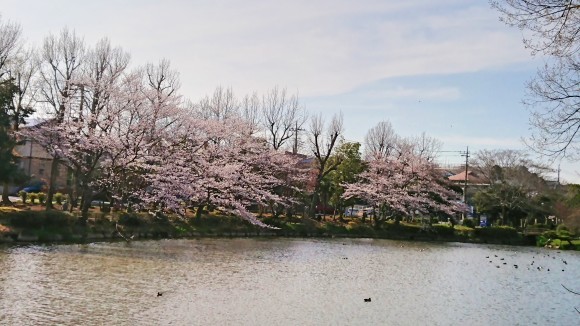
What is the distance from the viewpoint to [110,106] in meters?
25.5

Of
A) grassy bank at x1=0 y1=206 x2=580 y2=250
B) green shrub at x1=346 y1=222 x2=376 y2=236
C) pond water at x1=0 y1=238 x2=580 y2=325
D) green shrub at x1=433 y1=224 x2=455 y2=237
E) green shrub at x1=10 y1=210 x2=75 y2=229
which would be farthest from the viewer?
green shrub at x1=433 y1=224 x2=455 y2=237

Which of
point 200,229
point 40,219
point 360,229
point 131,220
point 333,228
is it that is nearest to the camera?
point 40,219

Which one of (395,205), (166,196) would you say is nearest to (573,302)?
(166,196)

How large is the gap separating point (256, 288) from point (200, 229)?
1537cm

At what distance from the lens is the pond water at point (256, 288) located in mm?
10938

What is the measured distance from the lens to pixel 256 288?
1434cm

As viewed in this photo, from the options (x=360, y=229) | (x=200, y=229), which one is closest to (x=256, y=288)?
(x=200, y=229)

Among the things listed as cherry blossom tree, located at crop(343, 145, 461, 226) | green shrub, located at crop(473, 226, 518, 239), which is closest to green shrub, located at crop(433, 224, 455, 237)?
cherry blossom tree, located at crop(343, 145, 461, 226)

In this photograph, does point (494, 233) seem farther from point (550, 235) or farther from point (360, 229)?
point (360, 229)

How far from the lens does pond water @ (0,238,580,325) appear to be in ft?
35.9

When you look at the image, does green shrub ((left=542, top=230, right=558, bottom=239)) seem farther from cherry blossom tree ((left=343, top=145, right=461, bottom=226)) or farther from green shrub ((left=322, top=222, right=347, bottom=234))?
green shrub ((left=322, top=222, right=347, bottom=234))

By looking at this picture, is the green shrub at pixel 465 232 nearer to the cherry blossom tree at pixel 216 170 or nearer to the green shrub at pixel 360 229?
the green shrub at pixel 360 229

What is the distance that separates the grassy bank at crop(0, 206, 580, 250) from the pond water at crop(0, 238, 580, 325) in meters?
1.87

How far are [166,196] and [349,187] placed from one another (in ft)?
61.1
